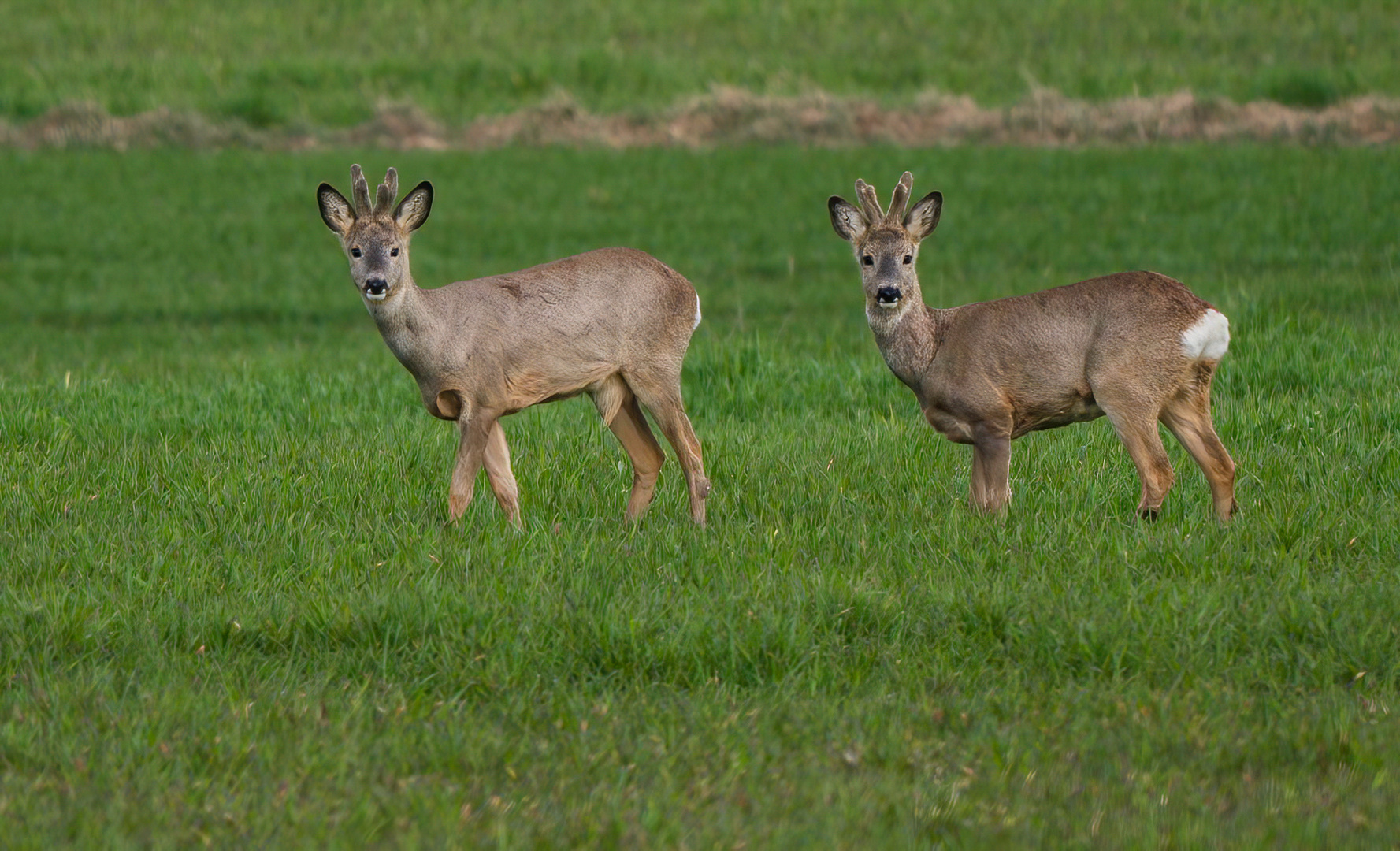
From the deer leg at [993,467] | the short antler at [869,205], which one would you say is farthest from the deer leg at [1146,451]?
the short antler at [869,205]

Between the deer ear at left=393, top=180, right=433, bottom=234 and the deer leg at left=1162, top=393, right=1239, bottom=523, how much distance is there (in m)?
3.19

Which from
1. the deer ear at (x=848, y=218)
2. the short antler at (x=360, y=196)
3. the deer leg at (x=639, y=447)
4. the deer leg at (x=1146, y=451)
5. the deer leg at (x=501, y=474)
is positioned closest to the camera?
the deer leg at (x=1146, y=451)

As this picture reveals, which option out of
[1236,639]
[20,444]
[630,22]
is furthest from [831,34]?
[1236,639]

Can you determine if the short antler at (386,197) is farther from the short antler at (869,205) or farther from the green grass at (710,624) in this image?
the short antler at (869,205)

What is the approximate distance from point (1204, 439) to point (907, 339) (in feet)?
4.23

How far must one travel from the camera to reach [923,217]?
693 centimetres

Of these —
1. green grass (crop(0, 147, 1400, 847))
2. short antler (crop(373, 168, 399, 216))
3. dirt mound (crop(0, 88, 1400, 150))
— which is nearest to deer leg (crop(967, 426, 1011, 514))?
green grass (crop(0, 147, 1400, 847))

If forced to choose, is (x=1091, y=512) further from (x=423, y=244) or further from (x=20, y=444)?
(x=423, y=244)

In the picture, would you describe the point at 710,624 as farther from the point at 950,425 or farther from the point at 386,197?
the point at 386,197

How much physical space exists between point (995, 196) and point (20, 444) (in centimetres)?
1471

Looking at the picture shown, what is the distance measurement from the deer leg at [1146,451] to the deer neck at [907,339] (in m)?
0.83

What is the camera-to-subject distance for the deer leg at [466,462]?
6.46 metres

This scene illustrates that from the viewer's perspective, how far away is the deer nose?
6.68 metres

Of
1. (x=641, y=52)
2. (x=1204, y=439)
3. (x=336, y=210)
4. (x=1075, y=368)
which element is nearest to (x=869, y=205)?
(x=1075, y=368)
